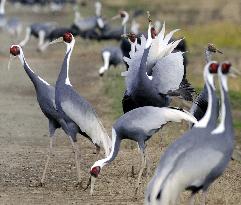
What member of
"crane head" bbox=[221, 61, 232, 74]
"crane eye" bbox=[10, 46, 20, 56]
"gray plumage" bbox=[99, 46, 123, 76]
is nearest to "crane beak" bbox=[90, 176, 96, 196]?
"crane eye" bbox=[10, 46, 20, 56]

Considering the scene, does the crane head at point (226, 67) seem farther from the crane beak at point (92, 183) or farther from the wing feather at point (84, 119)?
the wing feather at point (84, 119)

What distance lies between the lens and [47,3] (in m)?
55.3

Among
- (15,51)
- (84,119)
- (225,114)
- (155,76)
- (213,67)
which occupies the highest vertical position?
(213,67)

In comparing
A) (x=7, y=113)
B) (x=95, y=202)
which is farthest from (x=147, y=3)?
(x=95, y=202)

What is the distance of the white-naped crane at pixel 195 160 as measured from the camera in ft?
29.2

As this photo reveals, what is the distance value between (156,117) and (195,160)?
2.25 meters

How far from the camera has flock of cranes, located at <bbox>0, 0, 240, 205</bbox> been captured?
29.5 feet

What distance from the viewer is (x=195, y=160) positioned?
8.98 meters

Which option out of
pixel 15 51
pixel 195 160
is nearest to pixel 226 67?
pixel 195 160

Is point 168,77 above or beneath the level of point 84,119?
above

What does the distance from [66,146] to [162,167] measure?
601 centimetres

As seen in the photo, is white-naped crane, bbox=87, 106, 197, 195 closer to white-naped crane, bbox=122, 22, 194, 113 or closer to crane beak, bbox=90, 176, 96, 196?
crane beak, bbox=90, 176, 96, 196

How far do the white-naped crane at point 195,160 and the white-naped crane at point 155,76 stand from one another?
3.33 meters

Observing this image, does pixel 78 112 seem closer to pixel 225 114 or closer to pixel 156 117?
pixel 156 117
